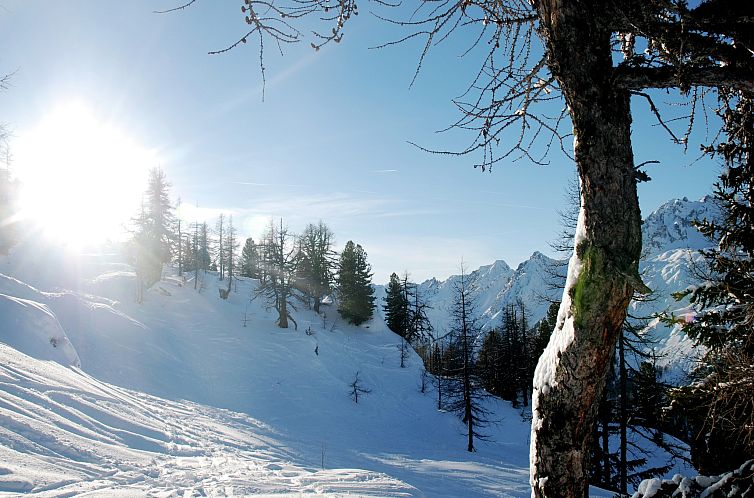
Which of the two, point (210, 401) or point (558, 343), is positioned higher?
point (558, 343)

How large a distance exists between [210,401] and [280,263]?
16.5 metres

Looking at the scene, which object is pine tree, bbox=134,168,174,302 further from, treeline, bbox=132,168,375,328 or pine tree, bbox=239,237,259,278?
pine tree, bbox=239,237,259,278

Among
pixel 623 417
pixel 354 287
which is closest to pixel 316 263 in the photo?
pixel 354 287

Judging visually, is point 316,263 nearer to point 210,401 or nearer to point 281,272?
point 281,272

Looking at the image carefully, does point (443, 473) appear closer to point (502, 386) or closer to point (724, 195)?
point (724, 195)

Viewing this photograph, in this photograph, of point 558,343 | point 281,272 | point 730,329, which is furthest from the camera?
point 281,272

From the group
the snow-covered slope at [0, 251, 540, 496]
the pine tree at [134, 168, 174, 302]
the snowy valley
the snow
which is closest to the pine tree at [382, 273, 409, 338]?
the snowy valley

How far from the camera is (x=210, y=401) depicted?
2173cm

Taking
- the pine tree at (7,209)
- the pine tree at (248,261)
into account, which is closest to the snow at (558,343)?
the pine tree at (7,209)

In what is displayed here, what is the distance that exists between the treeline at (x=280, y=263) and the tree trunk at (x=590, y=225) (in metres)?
34.8

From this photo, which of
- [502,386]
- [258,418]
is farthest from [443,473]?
[502,386]

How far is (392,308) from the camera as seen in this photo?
1827 inches

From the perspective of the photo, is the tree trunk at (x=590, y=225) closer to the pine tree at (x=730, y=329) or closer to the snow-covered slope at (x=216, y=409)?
the pine tree at (x=730, y=329)

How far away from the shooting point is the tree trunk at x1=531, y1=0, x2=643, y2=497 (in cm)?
196
